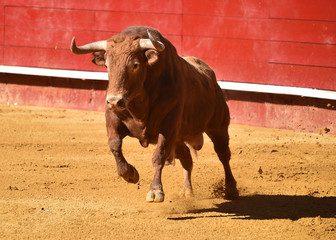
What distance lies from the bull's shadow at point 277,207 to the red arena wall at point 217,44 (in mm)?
2848

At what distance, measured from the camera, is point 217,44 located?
850 cm

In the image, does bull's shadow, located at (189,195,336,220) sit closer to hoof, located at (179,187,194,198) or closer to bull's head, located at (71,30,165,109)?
hoof, located at (179,187,194,198)

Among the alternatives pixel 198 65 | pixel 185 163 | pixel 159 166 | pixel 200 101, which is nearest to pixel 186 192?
pixel 185 163

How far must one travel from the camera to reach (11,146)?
6641mm

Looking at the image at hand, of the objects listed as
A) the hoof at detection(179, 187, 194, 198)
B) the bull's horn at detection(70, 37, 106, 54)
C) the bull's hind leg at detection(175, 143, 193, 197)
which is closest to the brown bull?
the bull's horn at detection(70, 37, 106, 54)

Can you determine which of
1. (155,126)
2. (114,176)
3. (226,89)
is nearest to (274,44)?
(226,89)

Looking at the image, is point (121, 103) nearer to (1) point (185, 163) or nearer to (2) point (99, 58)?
(2) point (99, 58)

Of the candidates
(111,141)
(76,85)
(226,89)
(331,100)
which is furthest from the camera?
(76,85)

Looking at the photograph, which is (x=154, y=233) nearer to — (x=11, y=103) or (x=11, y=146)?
(x=11, y=146)

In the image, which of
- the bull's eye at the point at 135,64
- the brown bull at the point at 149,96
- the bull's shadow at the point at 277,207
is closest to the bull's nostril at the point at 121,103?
the brown bull at the point at 149,96

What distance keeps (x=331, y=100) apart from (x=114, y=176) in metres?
3.27

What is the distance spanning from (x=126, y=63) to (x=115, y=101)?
0.95 feet

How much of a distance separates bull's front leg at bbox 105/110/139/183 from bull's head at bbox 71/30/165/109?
295 mm

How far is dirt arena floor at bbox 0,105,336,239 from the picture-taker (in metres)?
4.02
